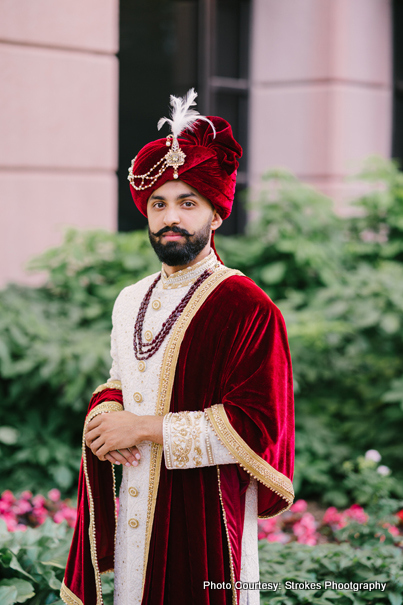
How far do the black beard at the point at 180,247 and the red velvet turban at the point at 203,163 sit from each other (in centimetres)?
11

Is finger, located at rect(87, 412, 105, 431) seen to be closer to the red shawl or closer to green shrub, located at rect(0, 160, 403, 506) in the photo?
the red shawl

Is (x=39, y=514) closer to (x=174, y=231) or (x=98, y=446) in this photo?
(x=98, y=446)

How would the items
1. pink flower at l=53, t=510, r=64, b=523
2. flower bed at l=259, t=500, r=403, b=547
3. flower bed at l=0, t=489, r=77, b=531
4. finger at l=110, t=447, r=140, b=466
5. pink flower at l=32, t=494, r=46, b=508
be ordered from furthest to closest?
pink flower at l=32, t=494, r=46, b=508, flower bed at l=0, t=489, r=77, b=531, pink flower at l=53, t=510, r=64, b=523, flower bed at l=259, t=500, r=403, b=547, finger at l=110, t=447, r=140, b=466

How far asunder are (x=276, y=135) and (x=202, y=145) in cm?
497

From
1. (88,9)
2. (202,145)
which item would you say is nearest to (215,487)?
(202,145)

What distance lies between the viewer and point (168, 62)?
20.5 ft

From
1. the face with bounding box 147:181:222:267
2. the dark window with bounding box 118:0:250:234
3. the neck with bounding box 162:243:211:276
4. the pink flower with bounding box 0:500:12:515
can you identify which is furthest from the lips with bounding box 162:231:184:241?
the dark window with bounding box 118:0:250:234

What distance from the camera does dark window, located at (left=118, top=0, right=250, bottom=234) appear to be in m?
6.10

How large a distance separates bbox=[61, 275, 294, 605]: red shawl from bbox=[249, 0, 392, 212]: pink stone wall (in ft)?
15.4

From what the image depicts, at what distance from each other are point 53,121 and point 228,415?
154 inches

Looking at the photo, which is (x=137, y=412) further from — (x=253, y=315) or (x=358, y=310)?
(x=358, y=310)

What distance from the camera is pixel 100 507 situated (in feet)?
7.28

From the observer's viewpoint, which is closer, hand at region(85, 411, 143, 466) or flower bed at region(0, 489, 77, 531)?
hand at region(85, 411, 143, 466)

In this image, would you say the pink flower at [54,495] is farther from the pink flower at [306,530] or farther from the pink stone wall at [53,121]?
the pink stone wall at [53,121]
